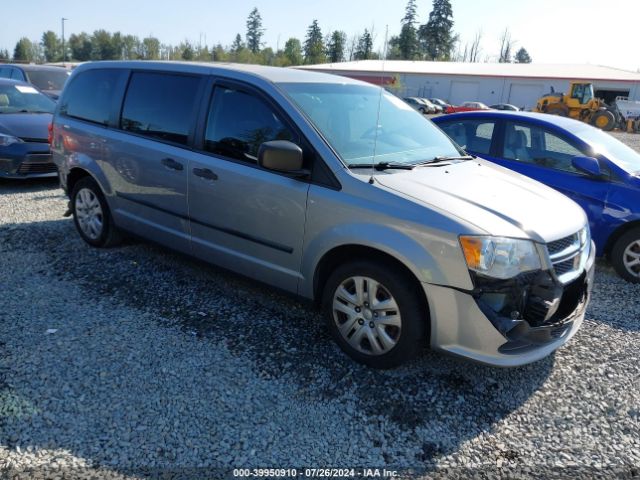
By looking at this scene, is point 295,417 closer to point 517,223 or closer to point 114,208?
point 517,223

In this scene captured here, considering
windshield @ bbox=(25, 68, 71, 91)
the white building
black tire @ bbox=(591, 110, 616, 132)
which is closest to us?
windshield @ bbox=(25, 68, 71, 91)

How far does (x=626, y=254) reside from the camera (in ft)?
16.9

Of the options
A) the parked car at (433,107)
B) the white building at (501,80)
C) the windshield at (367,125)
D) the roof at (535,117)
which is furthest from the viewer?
the white building at (501,80)

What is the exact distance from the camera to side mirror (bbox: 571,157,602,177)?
517 centimetres

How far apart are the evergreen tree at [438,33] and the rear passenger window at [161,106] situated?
307 ft

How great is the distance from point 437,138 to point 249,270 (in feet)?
6.31

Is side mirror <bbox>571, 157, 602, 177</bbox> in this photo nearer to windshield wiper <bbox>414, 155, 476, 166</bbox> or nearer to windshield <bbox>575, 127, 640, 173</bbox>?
windshield <bbox>575, 127, 640, 173</bbox>

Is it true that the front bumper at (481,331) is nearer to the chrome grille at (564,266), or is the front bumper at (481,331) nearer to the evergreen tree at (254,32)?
→ the chrome grille at (564,266)

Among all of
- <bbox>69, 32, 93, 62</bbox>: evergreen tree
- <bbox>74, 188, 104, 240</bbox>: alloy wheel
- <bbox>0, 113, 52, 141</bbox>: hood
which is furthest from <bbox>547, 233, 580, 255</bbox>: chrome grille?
<bbox>69, 32, 93, 62</bbox>: evergreen tree

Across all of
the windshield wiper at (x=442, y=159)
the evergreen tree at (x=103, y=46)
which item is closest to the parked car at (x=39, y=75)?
the windshield wiper at (x=442, y=159)

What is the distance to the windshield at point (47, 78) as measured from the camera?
41.4ft

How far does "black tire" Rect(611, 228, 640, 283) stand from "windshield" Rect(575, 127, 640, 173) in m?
0.66

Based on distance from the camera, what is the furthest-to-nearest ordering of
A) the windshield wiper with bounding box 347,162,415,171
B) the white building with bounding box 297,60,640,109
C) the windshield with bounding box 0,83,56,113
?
1. the white building with bounding box 297,60,640,109
2. the windshield with bounding box 0,83,56,113
3. the windshield wiper with bounding box 347,162,415,171

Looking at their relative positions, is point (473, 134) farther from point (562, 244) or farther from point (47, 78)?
point (47, 78)
